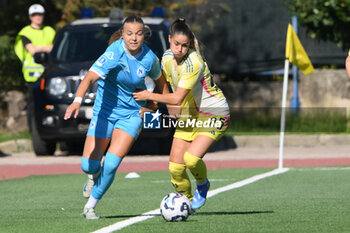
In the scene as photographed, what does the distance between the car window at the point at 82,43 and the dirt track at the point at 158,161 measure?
1706 millimetres

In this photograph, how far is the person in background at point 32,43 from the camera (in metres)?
16.7

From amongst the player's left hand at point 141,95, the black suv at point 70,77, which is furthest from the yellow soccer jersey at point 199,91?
the black suv at point 70,77

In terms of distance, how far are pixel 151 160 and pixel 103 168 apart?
6.74m

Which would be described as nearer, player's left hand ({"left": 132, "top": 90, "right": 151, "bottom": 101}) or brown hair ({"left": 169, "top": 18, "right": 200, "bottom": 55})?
player's left hand ({"left": 132, "top": 90, "right": 151, "bottom": 101})

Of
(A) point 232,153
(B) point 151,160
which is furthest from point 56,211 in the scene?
(A) point 232,153

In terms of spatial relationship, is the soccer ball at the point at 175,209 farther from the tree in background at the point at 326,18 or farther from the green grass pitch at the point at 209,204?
the tree in background at the point at 326,18

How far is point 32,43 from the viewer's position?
16.8m

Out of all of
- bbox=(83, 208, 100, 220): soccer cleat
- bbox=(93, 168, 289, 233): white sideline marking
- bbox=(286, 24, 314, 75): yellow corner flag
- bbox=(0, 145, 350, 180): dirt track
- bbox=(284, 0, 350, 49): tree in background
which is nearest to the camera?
bbox=(93, 168, 289, 233): white sideline marking

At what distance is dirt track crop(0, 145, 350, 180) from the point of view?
1488cm

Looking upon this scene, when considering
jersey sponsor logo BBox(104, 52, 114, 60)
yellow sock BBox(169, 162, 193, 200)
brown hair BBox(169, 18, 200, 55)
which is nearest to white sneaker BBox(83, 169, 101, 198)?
yellow sock BBox(169, 162, 193, 200)

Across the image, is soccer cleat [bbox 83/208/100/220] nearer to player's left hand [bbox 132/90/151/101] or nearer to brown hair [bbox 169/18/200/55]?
player's left hand [bbox 132/90/151/101]

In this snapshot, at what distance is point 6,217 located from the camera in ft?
30.0

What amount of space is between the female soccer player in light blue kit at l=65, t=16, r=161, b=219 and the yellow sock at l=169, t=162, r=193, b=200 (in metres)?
0.55

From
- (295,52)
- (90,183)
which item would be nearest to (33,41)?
(295,52)
